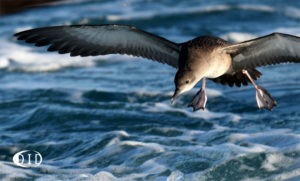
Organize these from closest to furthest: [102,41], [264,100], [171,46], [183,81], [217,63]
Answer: [183,81] → [217,63] → [171,46] → [102,41] → [264,100]

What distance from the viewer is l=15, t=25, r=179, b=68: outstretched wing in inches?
210

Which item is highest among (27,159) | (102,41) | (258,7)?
(258,7)

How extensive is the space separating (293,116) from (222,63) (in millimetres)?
1856

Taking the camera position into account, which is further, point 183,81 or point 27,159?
point 27,159

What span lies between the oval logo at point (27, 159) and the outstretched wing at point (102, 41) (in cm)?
126

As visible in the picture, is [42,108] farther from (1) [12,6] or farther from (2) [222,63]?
(1) [12,6]

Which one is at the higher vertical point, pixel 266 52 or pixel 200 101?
pixel 266 52

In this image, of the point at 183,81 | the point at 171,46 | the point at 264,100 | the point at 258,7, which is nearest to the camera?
the point at 183,81

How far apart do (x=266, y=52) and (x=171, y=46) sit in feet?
3.21

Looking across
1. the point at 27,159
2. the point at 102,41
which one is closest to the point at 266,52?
the point at 102,41

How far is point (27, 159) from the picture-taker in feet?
19.1

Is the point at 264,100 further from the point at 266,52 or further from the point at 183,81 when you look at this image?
the point at 183,81

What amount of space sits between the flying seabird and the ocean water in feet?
2.53

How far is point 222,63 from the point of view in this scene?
201 inches
